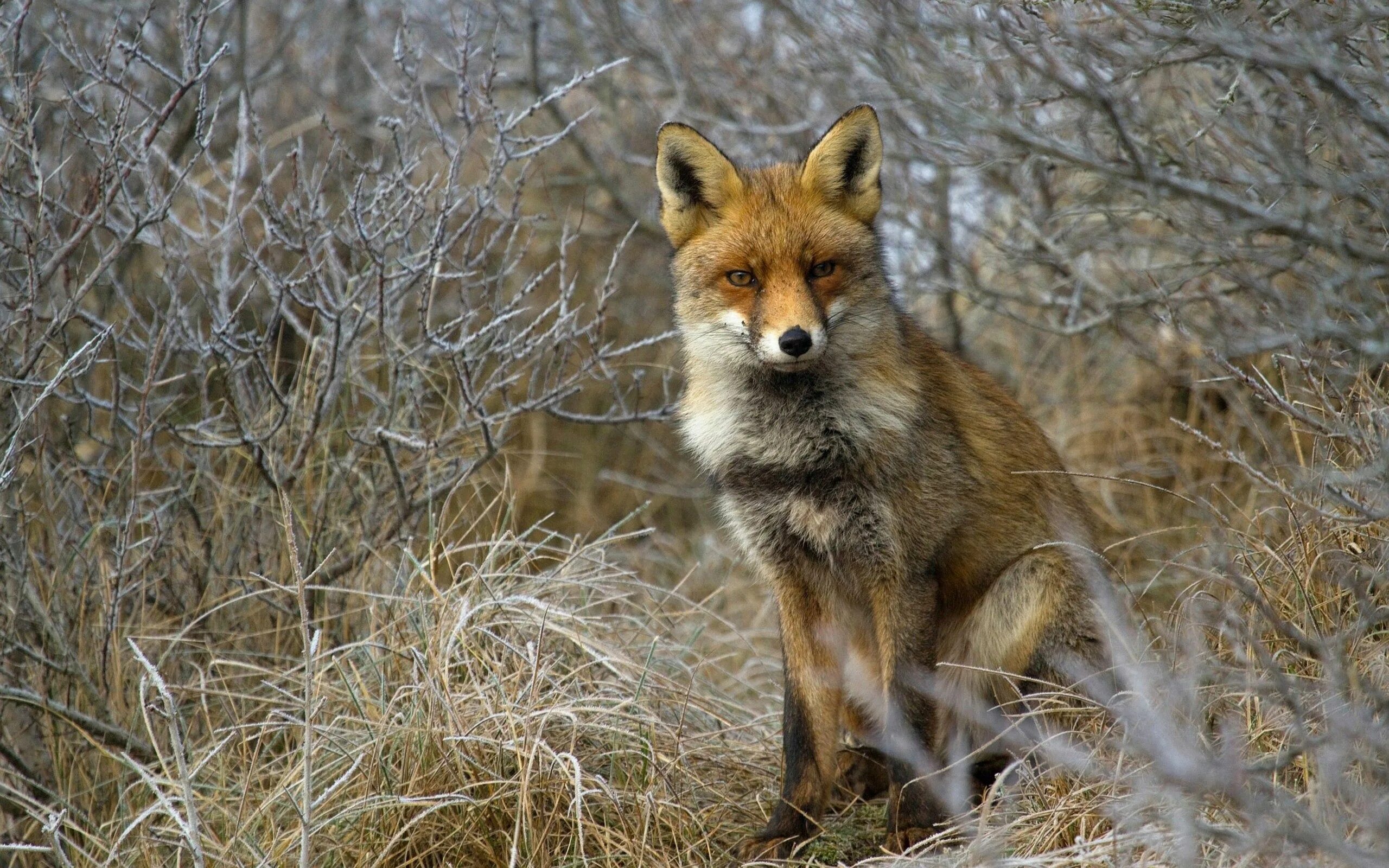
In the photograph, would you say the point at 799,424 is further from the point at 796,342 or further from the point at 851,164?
the point at 851,164

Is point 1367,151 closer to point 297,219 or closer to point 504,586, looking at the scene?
point 504,586

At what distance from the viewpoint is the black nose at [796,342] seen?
3201mm

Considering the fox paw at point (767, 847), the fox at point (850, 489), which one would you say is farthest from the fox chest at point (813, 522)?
the fox paw at point (767, 847)

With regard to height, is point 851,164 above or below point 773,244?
above

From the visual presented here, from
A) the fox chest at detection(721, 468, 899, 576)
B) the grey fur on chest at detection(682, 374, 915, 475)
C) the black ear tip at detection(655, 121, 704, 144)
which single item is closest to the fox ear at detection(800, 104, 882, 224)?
the black ear tip at detection(655, 121, 704, 144)

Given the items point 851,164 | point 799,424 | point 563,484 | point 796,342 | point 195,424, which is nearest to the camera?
point 796,342

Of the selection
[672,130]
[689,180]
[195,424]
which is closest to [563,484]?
[195,424]

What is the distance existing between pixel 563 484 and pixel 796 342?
403 cm

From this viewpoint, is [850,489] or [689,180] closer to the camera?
[850,489]

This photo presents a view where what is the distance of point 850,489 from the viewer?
3.45 meters

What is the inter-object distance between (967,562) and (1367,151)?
1.58 meters

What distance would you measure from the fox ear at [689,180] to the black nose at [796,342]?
24.7 inches

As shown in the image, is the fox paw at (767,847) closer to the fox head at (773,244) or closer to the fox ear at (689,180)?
the fox head at (773,244)

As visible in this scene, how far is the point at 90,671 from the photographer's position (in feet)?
13.7
